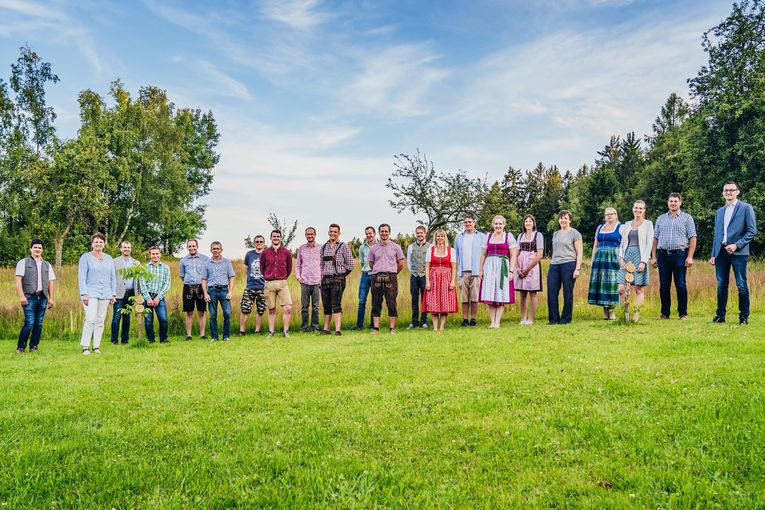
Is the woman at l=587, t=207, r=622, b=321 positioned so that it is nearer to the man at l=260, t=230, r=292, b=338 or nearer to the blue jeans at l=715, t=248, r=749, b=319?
the blue jeans at l=715, t=248, r=749, b=319

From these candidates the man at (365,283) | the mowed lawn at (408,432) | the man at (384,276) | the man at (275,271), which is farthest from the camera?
the man at (365,283)

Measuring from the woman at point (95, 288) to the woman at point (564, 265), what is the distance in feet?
26.5

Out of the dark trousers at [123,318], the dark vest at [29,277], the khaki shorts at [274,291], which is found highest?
the dark vest at [29,277]

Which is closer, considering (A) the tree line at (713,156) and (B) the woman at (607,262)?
(B) the woman at (607,262)

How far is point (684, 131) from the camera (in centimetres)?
4225

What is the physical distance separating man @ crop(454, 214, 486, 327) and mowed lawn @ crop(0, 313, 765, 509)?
462 centimetres

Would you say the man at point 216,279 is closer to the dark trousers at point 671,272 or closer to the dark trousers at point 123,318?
the dark trousers at point 123,318

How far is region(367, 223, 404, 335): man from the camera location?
11016mm

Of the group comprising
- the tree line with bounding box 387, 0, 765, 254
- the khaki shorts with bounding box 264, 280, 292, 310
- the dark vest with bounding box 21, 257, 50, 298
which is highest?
the tree line with bounding box 387, 0, 765, 254

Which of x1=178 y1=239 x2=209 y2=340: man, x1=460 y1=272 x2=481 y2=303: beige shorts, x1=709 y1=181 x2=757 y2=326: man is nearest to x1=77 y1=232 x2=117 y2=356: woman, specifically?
x1=178 y1=239 x2=209 y2=340: man

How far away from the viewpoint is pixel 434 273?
35.6ft

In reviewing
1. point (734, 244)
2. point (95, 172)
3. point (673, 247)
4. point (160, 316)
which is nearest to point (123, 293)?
point (160, 316)

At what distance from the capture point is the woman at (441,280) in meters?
10.8

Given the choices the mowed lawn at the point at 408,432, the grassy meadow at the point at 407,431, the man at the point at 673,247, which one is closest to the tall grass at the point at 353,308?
the man at the point at 673,247
